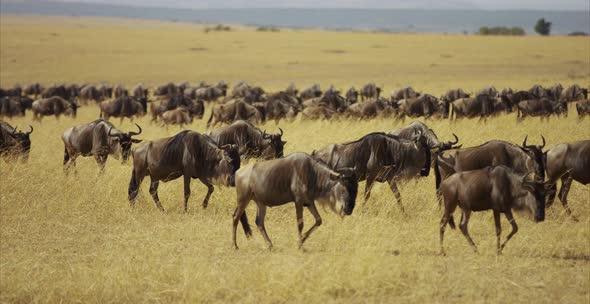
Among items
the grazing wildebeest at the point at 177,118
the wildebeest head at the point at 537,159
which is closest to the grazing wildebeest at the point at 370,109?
the grazing wildebeest at the point at 177,118

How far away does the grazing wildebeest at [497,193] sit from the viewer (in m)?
7.11

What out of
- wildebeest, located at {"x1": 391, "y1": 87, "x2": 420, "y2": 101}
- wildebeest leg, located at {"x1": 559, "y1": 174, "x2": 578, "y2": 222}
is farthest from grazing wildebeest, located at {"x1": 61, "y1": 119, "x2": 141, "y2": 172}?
wildebeest, located at {"x1": 391, "y1": 87, "x2": 420, "y2": 101}

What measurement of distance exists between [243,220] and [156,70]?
143 feet

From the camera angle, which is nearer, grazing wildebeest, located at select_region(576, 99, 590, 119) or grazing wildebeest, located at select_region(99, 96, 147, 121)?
grazing wildebeest, located at select_region(576, 99, 590, 119)

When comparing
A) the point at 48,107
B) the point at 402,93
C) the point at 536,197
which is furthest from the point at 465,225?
the point at 402,93

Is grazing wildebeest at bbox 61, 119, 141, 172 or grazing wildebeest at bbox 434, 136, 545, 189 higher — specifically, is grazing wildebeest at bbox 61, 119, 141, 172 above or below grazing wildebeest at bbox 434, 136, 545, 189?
below

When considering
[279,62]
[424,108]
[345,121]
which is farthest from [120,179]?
[279,62]

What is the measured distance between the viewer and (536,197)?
707 centimetres

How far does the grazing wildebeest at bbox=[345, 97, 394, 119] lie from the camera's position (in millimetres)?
19750

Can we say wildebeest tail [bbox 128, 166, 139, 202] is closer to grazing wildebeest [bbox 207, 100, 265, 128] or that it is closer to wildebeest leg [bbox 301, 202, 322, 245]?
wildebeest leg [bbox 301, 202, 322, 245]

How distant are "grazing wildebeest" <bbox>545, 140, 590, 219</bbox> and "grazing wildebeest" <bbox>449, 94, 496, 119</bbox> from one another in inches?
411

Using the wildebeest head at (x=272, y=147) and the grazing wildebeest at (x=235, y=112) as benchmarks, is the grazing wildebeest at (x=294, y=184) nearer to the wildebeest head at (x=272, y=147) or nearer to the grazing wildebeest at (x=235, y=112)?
the wildebeest head at (x=272, y=147)

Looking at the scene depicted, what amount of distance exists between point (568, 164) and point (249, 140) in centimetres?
462

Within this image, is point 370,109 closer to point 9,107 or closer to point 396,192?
point 396,192
